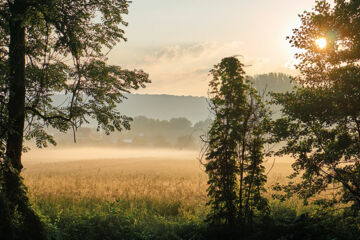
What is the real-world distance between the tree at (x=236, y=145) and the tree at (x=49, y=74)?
3401 mm

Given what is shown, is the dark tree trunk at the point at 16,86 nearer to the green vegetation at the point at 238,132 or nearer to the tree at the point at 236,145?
the green vegetation at the point at 238,132

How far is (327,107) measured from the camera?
6.71 metres

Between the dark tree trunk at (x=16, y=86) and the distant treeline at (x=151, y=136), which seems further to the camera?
the distant treeline at (x=151, y=136)

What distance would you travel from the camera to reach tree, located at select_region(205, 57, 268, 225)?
7070 mm

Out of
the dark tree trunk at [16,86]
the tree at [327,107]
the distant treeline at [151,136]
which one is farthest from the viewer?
the distant treeline at [151,136]

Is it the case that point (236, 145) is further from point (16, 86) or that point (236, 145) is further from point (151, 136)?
point (151, 136)

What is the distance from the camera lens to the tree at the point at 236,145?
23.2 ft

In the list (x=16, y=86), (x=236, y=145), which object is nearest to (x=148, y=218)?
(x=236, y=145)

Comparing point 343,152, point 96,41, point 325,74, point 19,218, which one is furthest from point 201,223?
point 96,41

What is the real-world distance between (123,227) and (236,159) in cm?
400

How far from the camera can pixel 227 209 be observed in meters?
7.08

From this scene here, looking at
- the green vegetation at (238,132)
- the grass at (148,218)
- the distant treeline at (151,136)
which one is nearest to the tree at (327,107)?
the green vegetation at (238,132)

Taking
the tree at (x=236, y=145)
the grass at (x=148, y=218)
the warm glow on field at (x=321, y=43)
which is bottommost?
the grass at (x=148, y=218)

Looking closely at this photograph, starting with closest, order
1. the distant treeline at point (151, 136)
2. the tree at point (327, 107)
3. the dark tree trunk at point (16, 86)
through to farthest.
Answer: the tree at point (327, 107), the dark tree trunk at point (16, 86), the distant treeline at point (151, 136)
